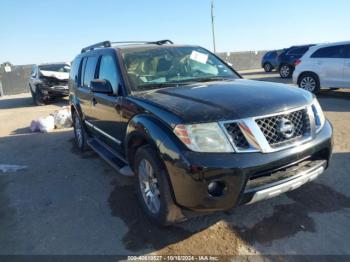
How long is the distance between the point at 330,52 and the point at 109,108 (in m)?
8.33

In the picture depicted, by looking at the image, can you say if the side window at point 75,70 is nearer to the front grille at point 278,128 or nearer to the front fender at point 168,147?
the front fender at point 168,147

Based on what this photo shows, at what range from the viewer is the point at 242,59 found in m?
30.8

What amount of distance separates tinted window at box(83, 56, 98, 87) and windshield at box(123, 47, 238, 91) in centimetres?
103

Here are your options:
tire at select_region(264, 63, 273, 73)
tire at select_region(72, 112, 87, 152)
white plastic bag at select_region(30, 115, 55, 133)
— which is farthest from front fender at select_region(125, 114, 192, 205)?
tire at select_region(264, 63, 273, 73)

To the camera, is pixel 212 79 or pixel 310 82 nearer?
pixel 212 79

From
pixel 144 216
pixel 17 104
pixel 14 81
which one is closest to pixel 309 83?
pixel 144 216

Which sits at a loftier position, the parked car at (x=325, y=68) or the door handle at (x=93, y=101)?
the door handle at (x=93, y=101)

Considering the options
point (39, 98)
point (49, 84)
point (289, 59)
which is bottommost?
point (39, 98)

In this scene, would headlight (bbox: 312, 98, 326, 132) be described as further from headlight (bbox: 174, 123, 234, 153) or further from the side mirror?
the side mirror

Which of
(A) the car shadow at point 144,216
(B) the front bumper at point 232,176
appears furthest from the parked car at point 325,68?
(B) the front bumper at point 232,176

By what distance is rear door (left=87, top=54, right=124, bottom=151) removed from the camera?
4047 millimetres

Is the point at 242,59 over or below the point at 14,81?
below

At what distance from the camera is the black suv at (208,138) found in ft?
8.87

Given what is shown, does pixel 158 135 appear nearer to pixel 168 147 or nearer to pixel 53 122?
pixel 168 147
